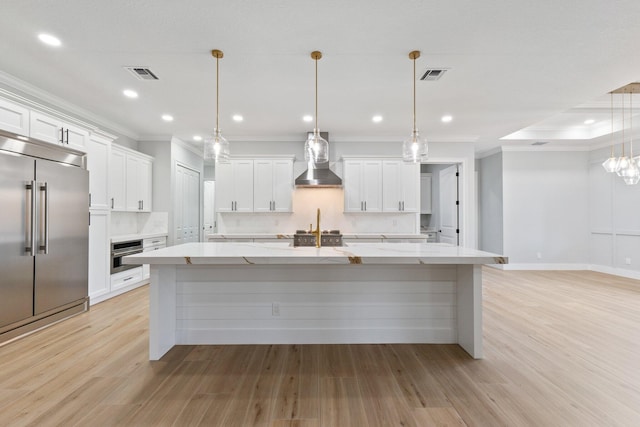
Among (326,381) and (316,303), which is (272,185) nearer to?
(316,303)

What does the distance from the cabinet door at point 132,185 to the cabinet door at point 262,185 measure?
1.97m

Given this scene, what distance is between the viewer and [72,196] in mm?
3543

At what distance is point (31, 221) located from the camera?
119 inches

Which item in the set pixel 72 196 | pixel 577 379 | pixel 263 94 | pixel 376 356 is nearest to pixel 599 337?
pixel 577 379

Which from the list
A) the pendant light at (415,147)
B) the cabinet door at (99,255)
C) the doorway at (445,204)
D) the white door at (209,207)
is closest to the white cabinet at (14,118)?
the cabinet door at (99,255)

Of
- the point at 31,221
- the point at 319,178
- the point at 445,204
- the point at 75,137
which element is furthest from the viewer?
the point at 445,204

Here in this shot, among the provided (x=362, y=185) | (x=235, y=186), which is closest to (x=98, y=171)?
(x=235, y=186)

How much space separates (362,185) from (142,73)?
3.82m

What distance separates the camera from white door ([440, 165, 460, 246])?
6.25 meters

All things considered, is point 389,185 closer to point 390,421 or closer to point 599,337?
point 599,337

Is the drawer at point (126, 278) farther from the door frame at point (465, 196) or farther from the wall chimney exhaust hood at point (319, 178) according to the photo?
the door frame at point (465, 196)

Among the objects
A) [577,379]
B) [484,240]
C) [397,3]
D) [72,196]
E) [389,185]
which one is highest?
[397,3]

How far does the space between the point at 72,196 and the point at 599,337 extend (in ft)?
19.0

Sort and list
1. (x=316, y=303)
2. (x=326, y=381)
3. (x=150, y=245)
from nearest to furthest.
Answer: (x=326, y=381), (x=316, y=303), (x=150, y=245)
